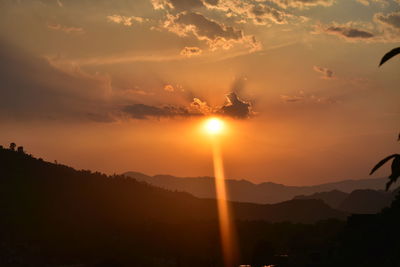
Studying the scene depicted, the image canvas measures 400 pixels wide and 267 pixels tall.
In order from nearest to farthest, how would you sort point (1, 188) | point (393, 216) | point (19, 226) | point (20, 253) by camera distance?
point (393, 216) < point (20, 253) < point (19, 226) < point (1, 188)

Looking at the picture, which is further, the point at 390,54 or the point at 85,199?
the point at 85,199

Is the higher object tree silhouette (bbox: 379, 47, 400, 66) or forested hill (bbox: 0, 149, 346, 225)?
forested hill (bbox: 0, 149, 346, 225)

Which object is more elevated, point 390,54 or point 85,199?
point 85,199

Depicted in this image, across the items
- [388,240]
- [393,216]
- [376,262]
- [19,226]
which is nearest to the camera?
[376,262]

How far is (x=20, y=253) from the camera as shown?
8294 cm

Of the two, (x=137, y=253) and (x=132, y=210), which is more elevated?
(x=132, y=210)

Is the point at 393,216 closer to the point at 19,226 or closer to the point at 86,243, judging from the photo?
the point at 86,243

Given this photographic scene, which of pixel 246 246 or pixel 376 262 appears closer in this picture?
pixel 376 262

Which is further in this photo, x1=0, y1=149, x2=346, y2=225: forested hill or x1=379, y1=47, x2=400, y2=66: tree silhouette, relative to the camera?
x1=0, y1=149, x2=346, y2=225: forested hill

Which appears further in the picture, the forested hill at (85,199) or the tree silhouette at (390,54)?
the forested hill at (85,199)

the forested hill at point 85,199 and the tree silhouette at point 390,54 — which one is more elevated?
the forested hill at point 85,199

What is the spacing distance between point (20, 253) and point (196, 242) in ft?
99.0

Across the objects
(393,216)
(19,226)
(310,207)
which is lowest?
(393,216)

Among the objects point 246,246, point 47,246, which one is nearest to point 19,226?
point 47,246
